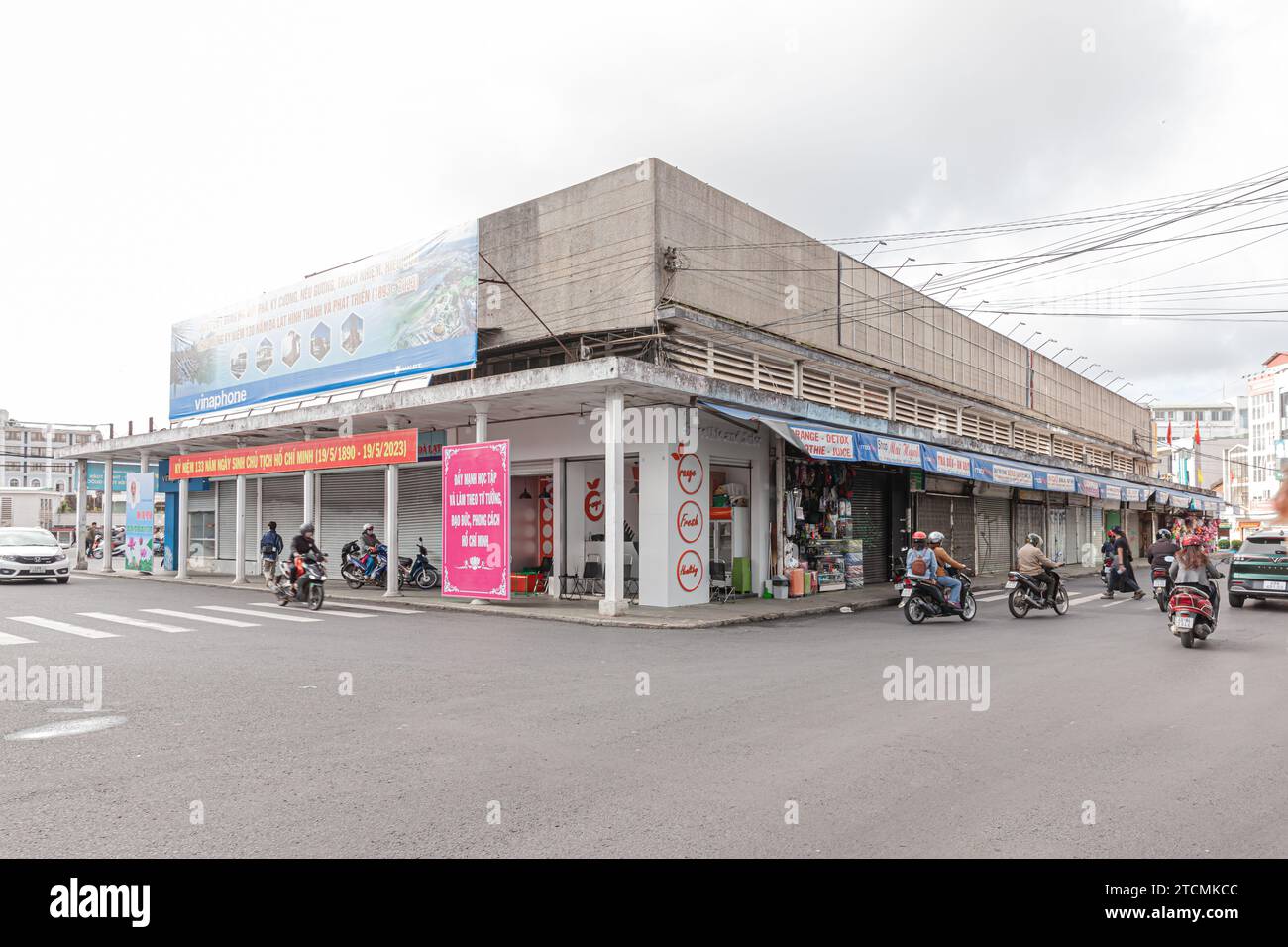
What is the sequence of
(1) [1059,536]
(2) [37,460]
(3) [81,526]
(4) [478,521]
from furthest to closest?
(2) [37,460], (1) [1059,536], (3) [81,526], (4) [478,521]

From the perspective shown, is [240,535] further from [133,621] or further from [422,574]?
[133,621]

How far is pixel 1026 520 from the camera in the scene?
34.0 metres

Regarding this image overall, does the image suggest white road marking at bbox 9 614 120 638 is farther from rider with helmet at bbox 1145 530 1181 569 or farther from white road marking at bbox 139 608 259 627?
rider with helmet at bbox 1145 530 1181 569

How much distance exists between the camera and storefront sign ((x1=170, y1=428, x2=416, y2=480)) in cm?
1928

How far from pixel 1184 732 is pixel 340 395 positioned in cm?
2122

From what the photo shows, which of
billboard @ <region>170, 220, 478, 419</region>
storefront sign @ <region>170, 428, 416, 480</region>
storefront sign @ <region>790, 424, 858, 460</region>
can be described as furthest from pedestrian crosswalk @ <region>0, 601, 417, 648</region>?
storefront sign @ <region>790, 424, 858, 460</region>

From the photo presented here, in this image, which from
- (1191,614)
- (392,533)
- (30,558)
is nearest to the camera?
(1191,614)

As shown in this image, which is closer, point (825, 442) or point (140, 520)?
point (825, 442)

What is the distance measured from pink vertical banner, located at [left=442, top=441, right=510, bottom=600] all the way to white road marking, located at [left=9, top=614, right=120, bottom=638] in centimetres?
644

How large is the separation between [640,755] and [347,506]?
70.1 ft

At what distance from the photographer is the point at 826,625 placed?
1520cm

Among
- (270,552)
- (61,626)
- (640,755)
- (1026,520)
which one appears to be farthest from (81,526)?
(1026,520)
